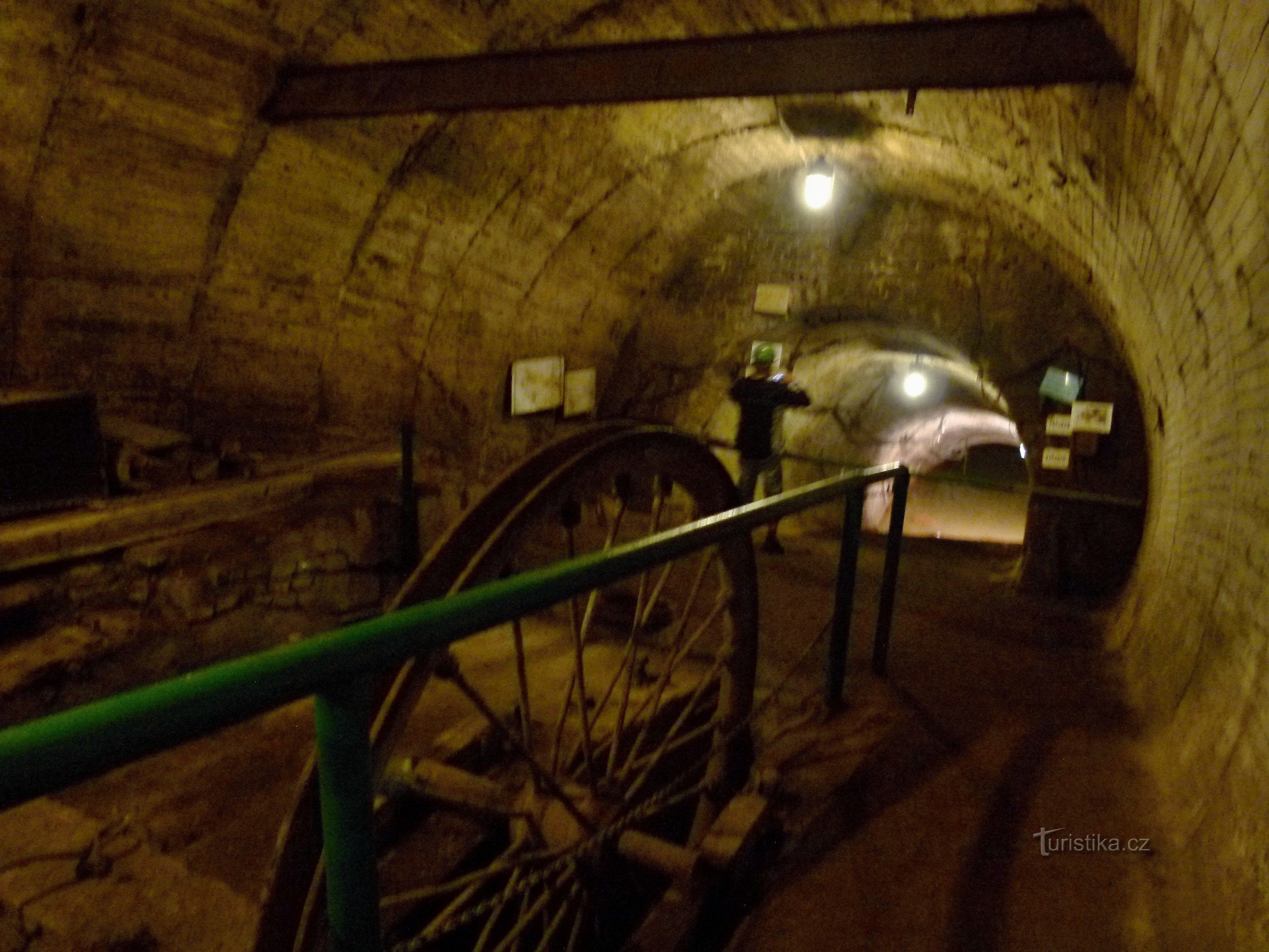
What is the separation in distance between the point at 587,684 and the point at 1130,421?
205 inches

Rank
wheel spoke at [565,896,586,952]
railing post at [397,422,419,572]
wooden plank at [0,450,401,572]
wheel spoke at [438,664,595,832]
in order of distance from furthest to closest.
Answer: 1. railing post at [397,422,419,572]
2. wooden plank at [0,450,401,572]
3. wheel spoke at [565,896,586,952]
4. wheel spoke at [438,664,595,832]

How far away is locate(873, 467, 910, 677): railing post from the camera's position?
3648mm

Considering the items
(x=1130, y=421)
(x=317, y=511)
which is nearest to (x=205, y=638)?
(x=317, y=511)

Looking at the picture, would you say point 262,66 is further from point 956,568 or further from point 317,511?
point 956,568

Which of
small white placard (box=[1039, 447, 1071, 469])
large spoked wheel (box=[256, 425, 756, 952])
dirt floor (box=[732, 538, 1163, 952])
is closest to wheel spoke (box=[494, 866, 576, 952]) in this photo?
large spoked wheel (box=[256, 425, 756, 952])

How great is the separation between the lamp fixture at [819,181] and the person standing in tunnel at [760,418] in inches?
68.2

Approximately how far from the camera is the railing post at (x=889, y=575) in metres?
3.65

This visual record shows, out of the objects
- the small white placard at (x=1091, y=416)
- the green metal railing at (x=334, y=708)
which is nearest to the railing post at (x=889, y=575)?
the green metal railing at (x=334, y=708)

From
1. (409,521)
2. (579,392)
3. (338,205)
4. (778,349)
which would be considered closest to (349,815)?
(409,521)

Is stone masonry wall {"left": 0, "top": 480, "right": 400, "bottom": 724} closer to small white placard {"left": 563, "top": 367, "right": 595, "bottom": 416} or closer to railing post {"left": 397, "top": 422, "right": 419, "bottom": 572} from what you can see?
railing post {"left": 397, "top": 422, "right": 419, "bottom": 572}

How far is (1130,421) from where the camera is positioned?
263 inches

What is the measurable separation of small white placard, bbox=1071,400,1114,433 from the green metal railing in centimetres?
608


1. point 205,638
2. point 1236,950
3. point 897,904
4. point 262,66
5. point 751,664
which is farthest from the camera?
point 205,638

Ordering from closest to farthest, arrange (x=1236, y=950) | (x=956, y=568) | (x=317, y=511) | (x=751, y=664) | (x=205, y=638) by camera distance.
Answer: (x=1236, y=950)
(x=751, y=664)
(x=205, y=638)
(x=317, y=511)
(x=956, y=568)
